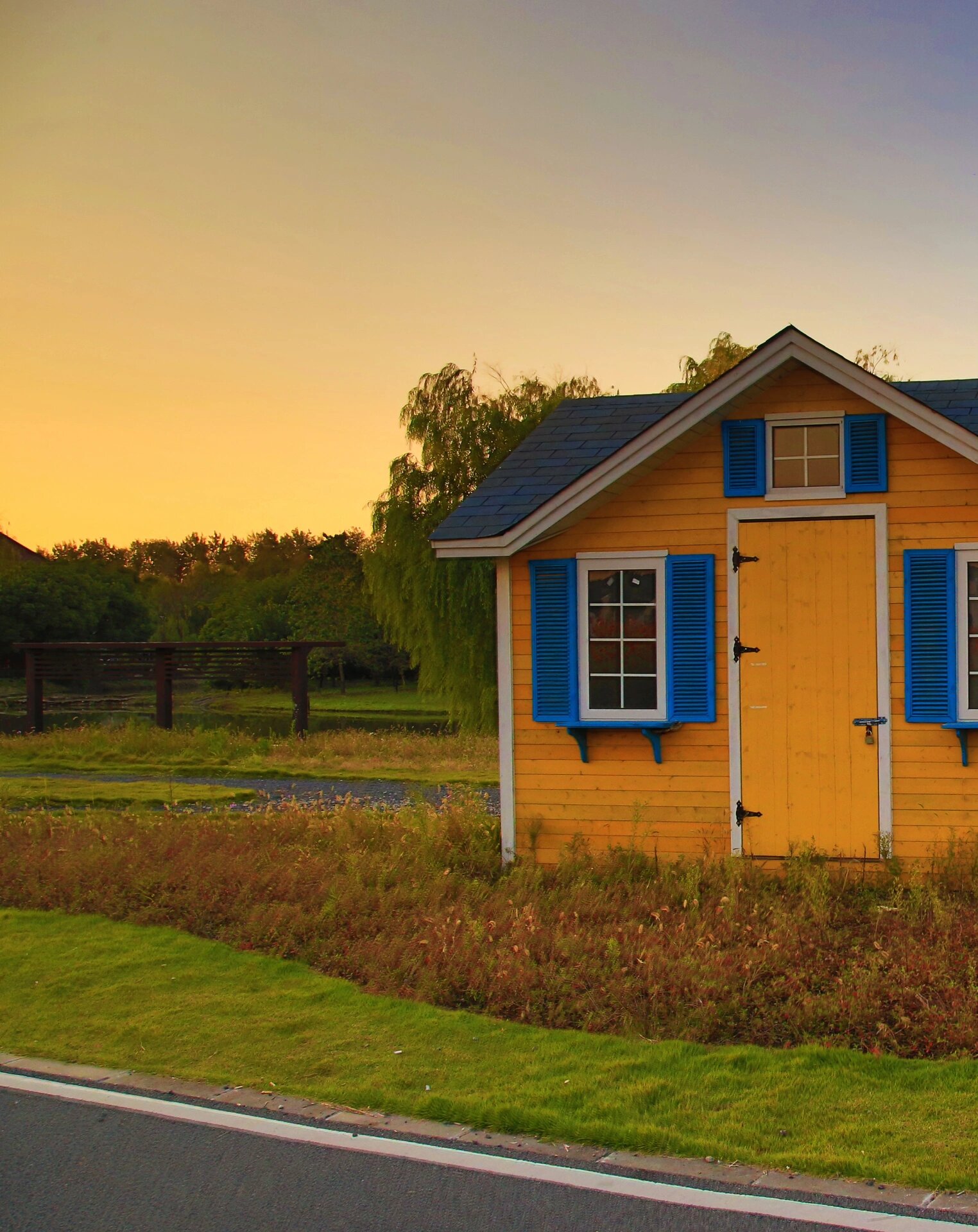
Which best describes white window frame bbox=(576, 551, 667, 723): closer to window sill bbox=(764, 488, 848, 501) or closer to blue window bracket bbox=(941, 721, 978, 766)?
window sill bbox=(764, 488, 848, 501)

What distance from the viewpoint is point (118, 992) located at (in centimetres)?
688

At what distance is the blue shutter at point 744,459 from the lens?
982 centimetres

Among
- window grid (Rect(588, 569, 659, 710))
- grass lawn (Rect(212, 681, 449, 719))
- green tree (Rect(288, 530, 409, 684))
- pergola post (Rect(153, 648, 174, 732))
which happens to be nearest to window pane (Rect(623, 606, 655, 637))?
window grid (Rect(588, 569, 659, 710))

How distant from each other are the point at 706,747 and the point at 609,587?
5.32 ft

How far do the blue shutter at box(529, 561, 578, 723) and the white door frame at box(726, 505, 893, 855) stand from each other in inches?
52.4

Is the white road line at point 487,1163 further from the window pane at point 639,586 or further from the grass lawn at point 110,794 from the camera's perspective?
the grass lawn at point 110,794

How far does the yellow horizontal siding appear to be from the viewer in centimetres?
945

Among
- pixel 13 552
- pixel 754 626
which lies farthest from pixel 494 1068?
pixel 13 552

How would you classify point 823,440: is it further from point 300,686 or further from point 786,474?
point 300,686

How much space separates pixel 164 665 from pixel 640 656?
18.5m

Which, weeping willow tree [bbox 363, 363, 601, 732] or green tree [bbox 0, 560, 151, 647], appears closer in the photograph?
weeping willow tree [bbox 363, 363, 601, 732]

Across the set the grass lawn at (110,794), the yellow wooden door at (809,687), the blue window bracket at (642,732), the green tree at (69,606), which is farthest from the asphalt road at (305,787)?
the green tree at (69,606)

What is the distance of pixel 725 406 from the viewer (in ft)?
31.5

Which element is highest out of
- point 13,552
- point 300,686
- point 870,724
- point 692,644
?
point 13,552
